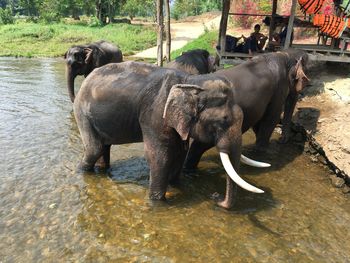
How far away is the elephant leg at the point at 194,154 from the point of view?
6537 mm

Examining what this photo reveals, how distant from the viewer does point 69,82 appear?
982 centimetres

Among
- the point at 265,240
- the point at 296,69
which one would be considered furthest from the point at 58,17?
the point at 265,240

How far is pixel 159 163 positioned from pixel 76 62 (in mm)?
5564

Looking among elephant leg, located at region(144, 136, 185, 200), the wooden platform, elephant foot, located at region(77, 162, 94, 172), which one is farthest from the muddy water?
the wooden platform

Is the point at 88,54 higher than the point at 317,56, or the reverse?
the point at 317,56

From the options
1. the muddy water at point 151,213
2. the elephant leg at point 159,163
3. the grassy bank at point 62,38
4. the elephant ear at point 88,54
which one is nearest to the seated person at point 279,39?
the muddy water at point 151,213

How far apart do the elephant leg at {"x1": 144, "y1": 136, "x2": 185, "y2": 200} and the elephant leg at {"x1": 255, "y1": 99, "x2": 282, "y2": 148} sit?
2.86 m

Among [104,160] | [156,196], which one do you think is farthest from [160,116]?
[104,160]

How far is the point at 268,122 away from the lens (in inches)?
302

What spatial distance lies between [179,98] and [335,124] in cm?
448

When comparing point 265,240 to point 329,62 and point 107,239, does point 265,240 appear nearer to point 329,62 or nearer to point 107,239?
point 107,239

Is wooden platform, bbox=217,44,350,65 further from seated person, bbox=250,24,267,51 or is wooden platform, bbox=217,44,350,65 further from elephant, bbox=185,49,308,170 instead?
elephant, bbox=185,49,308,170

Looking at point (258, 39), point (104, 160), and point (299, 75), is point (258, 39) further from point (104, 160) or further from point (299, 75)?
point (104, 160)

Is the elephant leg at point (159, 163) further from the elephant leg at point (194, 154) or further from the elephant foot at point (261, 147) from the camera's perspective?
the elephant foot at point (261, 147)
